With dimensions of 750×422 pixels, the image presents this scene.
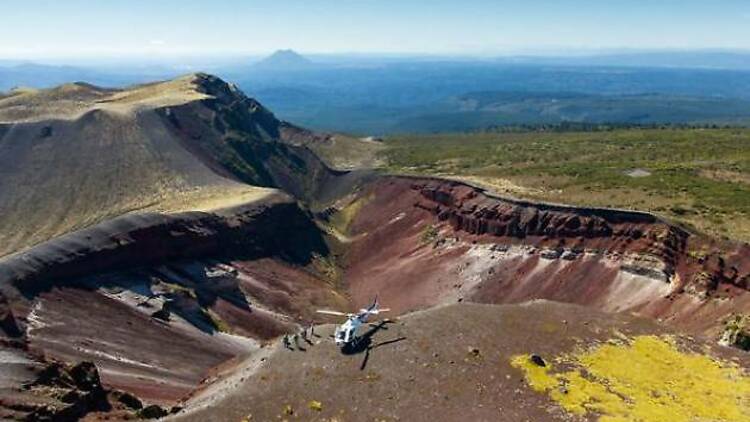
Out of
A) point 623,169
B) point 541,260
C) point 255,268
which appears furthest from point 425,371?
point 623,169

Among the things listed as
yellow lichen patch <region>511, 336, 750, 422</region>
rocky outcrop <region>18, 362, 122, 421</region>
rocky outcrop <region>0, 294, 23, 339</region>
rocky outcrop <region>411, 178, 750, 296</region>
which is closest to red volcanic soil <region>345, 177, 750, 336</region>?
rocky outcrop <region>411, 178, 750, 296</region>

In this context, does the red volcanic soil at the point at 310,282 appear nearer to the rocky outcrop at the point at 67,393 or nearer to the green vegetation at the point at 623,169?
the rocky outcrop at the point at 67,393

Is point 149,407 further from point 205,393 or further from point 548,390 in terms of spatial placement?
point 548,390

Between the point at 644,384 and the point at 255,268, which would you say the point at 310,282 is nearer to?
the point at 255,268

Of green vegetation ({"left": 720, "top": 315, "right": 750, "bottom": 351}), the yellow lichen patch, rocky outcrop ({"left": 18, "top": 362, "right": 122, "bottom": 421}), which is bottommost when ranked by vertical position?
green vegetation ({"left": 720, "top": 315, "right": 750, "bottom": 351})

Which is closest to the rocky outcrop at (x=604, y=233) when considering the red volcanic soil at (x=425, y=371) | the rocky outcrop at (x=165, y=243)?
the red volcanic soil at (x=425, y=371)

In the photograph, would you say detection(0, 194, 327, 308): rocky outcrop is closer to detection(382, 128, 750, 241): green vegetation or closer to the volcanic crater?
the volcanic crater
